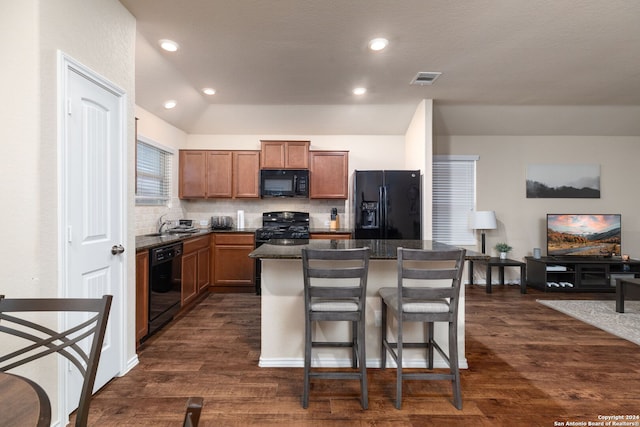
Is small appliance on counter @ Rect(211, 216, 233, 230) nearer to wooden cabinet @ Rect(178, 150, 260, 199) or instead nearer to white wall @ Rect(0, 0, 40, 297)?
Answer: wooden cabinet @ Rect(178, 150, 260, 199)

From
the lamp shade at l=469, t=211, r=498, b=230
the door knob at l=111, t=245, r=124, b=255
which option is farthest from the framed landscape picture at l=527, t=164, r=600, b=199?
the door knob at l=111, t=245, r=124, b=255

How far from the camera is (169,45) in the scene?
9.18 feet

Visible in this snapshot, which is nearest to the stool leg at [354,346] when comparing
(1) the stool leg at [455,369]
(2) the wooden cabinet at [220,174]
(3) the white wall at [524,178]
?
(1) the stool leg at [455,369]

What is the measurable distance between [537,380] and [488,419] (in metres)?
0.71

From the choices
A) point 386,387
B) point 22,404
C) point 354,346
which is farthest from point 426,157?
point 22,404

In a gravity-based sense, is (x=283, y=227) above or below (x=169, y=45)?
below

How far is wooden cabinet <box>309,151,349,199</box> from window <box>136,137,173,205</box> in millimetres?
2168

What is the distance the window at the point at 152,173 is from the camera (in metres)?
3.89

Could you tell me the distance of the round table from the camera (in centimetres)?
69

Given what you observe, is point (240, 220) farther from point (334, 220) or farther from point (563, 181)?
point (563, 181)

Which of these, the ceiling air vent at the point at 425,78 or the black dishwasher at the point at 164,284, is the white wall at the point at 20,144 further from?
the ceiling air vent at the point at 425,78

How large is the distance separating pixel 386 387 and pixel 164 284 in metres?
2.25

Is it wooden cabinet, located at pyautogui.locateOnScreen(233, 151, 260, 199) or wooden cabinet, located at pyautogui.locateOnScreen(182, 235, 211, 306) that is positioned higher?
wooden cabinet, located at pyautogui.locateOnScreen(233, 151, 260, 199)

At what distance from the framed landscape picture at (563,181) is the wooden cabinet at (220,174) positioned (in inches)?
182
